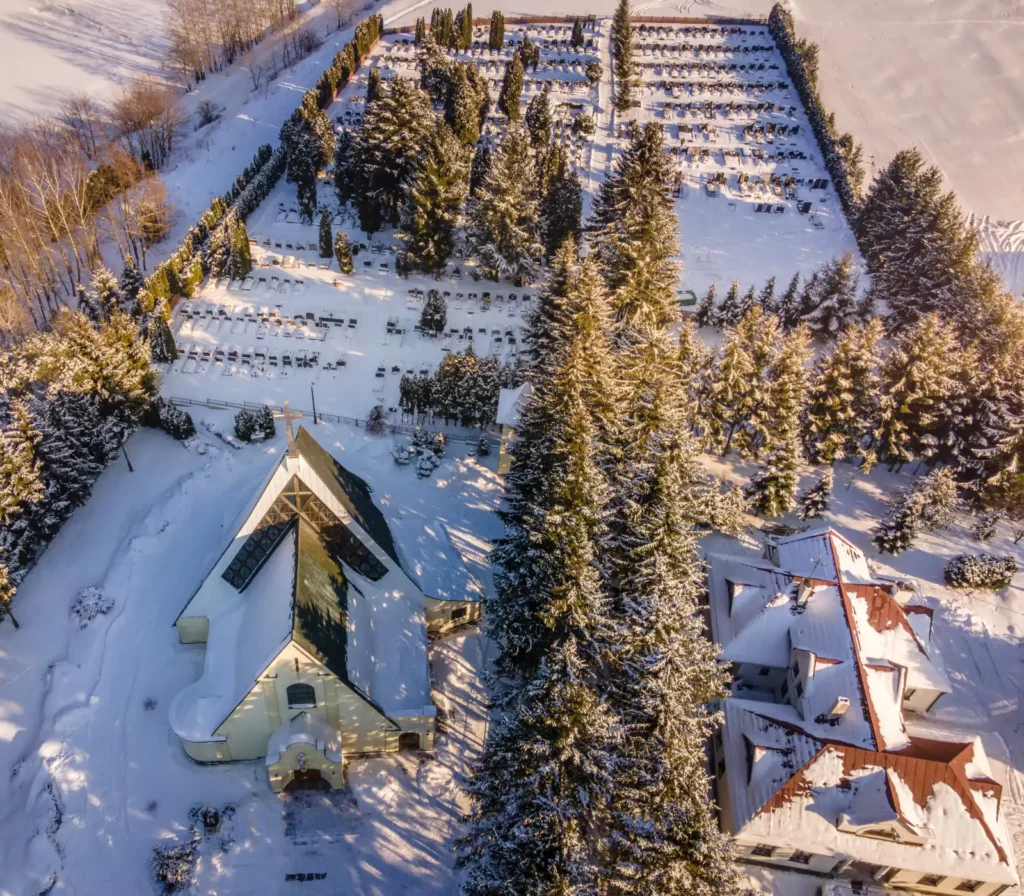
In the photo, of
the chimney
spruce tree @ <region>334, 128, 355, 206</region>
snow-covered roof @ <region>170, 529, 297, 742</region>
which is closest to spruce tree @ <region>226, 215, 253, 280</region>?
spruce tree @ <region>334, 128, 355, 206</region>

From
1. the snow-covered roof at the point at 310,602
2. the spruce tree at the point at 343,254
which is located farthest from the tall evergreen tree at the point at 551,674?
the spruce tree at the point at 343,254

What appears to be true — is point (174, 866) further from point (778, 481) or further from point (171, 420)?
point (778, 481)

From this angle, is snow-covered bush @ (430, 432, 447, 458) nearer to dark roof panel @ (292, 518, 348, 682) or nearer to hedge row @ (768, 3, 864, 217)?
dark roof panel @ (292, 518, 348, 682)

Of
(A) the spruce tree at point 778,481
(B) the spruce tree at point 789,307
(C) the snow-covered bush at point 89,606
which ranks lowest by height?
(C) the snow-covered bush at point 89,606

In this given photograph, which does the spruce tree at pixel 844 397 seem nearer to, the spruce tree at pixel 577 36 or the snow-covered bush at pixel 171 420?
the snow-covered bush at pixel 171 420

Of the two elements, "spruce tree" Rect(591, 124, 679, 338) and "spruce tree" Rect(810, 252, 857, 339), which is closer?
"spruce tree" Rect(591, 124, 679, 338)
